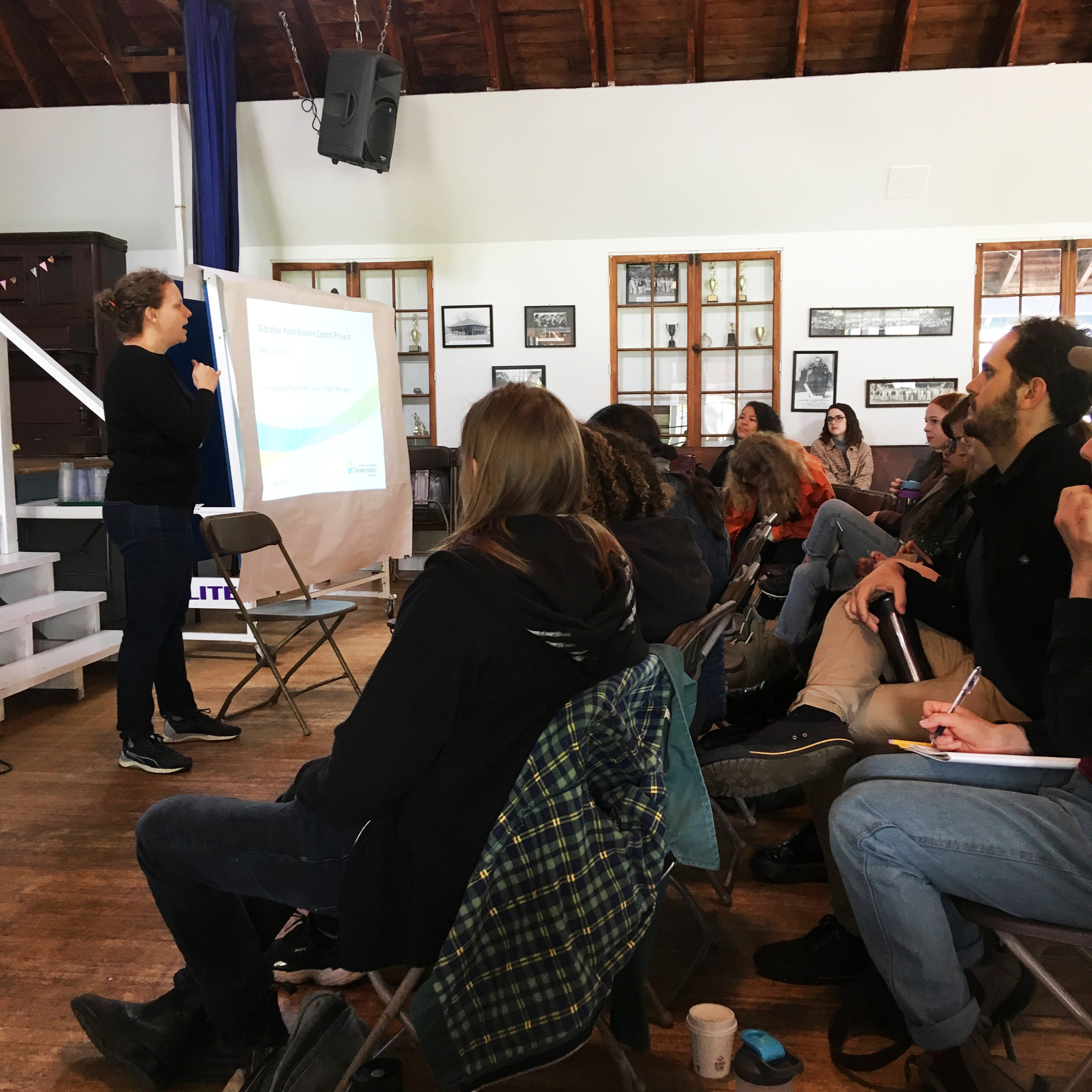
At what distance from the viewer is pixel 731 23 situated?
7219 mm

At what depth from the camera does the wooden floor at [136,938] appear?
1.73m

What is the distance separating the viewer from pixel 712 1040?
1.66 meters

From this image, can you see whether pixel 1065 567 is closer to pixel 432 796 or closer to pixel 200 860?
pixel 432 796

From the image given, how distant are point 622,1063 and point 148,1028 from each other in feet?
2.67

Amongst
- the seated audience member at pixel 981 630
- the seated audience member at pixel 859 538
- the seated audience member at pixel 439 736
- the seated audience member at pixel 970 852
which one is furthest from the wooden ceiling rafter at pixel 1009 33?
the seated audience member at pixel 439 736

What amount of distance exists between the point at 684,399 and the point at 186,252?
13.6ft

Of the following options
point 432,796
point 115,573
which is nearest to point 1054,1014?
point 432,796

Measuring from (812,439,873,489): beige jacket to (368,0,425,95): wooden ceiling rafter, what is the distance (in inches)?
168

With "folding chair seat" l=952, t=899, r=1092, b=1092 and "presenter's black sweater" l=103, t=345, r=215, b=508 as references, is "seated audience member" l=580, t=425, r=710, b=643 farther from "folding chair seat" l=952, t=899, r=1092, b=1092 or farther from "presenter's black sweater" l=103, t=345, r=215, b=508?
"presenter's black sweater" l=103, t=345, r=215, b=508

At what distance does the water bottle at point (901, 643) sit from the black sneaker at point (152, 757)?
2.34 metres

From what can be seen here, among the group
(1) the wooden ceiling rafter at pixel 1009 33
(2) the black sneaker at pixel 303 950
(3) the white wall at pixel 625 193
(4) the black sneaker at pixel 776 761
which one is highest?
(1) the wooden ceiling rafter at pixel 1009 33

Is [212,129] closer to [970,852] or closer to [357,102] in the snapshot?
[357,102]

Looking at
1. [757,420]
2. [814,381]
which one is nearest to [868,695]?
[757,420]

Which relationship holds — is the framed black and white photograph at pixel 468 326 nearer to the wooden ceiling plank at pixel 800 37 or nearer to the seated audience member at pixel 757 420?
A: the seated audience member at pixel 757 420
